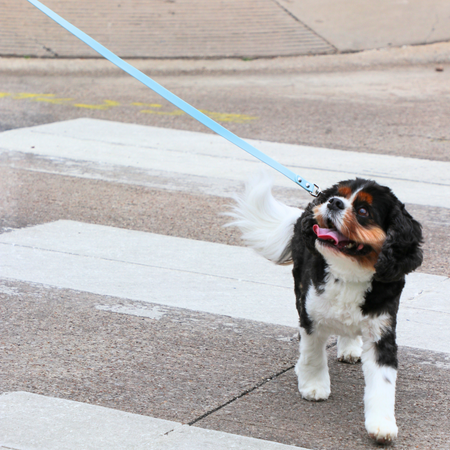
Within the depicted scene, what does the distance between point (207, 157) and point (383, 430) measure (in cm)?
511

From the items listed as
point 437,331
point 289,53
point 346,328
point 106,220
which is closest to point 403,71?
point 289,53

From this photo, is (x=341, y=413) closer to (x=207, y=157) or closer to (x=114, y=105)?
(x=207, y=157)

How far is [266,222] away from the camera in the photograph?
155 inches

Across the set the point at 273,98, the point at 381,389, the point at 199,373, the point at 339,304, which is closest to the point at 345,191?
the point at 339,304

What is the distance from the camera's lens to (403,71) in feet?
41.1

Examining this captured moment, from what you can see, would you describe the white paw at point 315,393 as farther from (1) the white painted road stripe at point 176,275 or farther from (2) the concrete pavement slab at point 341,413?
(1) the white painted road stripe at point 176,275

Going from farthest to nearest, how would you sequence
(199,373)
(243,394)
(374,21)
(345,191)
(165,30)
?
(374,21)
(165,30)
(199,373)
(243,394)
(345,191)

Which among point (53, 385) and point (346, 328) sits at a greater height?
point (346, 328)

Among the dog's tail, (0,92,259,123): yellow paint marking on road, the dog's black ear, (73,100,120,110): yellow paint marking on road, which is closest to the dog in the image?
the dog's black ear

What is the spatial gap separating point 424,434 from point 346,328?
58cm

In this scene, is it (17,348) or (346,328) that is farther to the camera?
(17,348)

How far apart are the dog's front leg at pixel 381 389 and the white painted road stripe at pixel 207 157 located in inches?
139

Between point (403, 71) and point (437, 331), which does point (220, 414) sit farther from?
point (403, 71)

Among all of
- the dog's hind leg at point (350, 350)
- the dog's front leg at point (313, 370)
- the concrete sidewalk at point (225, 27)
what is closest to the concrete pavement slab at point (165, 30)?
the concrete sidewalk at point (225, 27)
